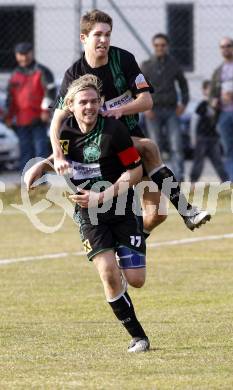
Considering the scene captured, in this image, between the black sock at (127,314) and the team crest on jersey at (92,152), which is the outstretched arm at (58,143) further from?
the black sock at (127,314)

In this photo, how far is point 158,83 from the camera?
1577 centimetres

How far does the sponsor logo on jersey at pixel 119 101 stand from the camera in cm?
785

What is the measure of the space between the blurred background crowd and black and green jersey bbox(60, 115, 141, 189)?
6.48 metres

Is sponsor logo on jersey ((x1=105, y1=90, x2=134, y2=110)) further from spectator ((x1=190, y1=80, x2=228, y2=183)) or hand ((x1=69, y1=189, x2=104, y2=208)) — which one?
spectator ((x1=190, y1=80, x2=228, y2=183))

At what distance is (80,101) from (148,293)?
293cm

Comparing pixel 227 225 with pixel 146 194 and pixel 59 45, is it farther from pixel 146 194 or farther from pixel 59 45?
pixel 59 45

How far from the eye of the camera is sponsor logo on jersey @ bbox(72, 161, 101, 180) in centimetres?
704

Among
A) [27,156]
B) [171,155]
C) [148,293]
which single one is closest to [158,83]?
[171,155]

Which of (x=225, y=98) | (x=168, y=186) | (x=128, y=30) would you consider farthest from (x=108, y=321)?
(x=128, y=30)

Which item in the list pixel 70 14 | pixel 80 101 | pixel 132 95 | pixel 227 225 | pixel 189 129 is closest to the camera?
pixel 80 101

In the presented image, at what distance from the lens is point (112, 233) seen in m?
7.07

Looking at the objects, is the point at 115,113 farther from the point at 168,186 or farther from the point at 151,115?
the point at 151,115

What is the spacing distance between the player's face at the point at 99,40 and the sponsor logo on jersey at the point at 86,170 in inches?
37.3

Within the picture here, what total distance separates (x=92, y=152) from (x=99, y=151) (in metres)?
0.04
